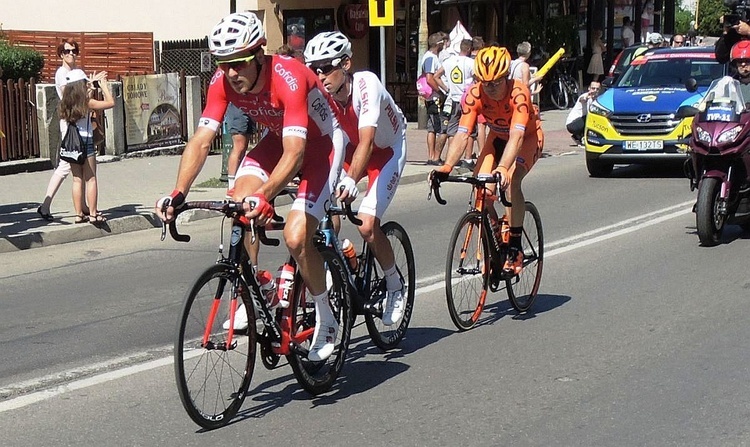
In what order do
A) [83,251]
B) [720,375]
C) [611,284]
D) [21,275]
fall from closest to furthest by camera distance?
[720,375] < [611,284] < [21,275] < [83,251]

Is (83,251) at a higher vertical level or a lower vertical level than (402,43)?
lower

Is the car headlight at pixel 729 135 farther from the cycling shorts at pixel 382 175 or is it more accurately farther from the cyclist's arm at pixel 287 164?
the cyclist's arm at pixel 287 164

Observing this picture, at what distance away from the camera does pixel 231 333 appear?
18.8ft

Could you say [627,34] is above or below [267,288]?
above

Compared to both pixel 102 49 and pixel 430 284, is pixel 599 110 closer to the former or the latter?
pixel 430 284

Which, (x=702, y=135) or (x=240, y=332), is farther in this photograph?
(x=702, y=135)

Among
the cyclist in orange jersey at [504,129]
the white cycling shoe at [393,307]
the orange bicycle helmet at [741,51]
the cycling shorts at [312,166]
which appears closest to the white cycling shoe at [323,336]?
the cycling shorts at [312,166]

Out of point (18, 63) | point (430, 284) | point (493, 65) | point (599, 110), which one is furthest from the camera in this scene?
point (18, 63)

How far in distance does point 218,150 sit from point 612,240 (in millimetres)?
10324

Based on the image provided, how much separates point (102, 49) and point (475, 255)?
17948mm

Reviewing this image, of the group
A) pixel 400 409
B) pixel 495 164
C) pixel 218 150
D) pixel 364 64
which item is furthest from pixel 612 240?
pixel 364 64

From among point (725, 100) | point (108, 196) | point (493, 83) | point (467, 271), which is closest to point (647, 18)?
point (108, 196)

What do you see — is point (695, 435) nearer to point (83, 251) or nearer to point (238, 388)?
point (238, 388)

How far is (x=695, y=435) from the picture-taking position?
5781mm
